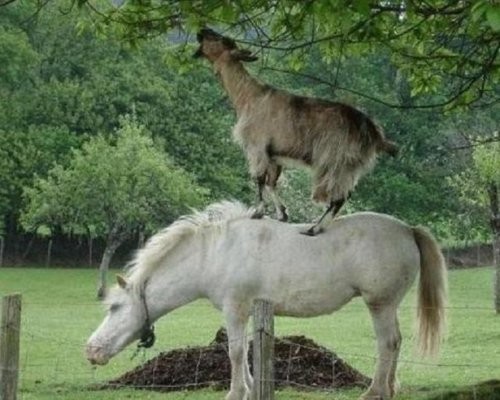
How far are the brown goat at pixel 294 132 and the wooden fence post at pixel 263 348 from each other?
4.65 feet

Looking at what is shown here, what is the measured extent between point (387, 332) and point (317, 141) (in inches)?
73.1

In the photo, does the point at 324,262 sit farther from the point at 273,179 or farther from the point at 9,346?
the point at 9,346

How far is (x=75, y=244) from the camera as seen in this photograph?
178ft

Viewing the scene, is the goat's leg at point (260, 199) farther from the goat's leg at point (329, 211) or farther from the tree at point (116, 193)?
the tree at point (116, 193)

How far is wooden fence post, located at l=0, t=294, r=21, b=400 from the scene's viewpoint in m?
7.48

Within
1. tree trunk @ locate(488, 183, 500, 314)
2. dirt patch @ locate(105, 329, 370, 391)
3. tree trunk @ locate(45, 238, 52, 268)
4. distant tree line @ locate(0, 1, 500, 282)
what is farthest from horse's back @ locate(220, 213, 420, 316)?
tree trunk @ locate(45, 238, 52, 268)

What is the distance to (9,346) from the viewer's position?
24.6 ft

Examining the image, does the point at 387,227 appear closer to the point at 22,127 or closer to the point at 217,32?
the point at 217,32

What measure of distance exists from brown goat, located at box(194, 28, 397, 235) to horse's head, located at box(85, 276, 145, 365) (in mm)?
1655

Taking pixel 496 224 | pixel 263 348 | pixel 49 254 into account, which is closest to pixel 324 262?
pixel 263 348

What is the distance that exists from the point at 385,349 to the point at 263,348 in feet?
7.04

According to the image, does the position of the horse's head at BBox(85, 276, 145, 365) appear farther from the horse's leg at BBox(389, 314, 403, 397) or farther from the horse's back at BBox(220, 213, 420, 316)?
the horse's leg at BBox(389, 314, 403, 397)

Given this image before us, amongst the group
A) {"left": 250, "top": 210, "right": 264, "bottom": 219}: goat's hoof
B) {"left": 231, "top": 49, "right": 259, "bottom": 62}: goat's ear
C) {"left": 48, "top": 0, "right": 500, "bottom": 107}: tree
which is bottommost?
{"left": 250, "top": 210, "right": 264, "bottom": 219}: goat's hoof

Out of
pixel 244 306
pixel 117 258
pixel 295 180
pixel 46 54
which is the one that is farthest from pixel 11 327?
pixel 46 54
